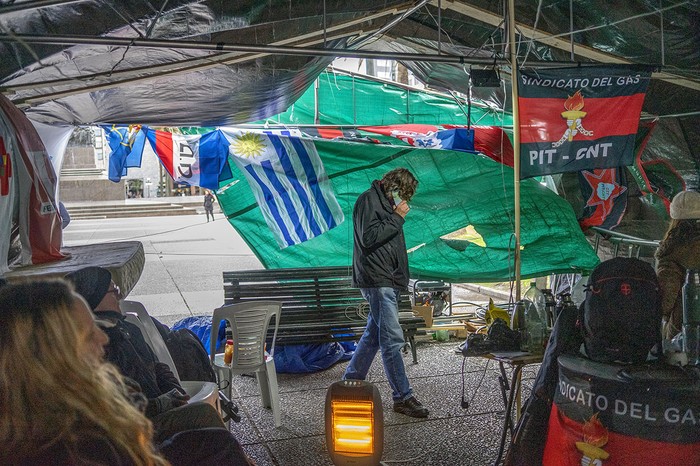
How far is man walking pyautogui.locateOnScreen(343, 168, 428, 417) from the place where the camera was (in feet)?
19.4

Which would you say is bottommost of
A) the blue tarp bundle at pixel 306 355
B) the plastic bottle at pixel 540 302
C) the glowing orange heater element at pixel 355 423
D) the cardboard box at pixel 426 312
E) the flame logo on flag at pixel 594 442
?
the blue tarp bundle at pixel 306 355

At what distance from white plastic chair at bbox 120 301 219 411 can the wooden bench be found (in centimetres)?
314

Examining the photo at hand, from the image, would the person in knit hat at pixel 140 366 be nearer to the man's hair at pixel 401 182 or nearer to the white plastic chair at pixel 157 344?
the white plastic chair at pixel 157 344

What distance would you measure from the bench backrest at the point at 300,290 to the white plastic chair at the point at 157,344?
326 centimetres

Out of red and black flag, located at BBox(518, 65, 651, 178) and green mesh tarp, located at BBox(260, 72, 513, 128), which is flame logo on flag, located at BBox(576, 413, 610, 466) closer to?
red and black flag, located at BBox(518, 65, 651, 178)

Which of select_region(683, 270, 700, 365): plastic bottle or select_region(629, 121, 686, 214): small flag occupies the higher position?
select_region(629, 121, 686, 214): small flag

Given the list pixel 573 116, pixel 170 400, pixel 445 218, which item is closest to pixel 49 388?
pixel 170 400

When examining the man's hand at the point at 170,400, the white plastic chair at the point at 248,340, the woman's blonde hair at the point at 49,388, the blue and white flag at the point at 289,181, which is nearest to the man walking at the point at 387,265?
the white plastic chair at the point at 248,340

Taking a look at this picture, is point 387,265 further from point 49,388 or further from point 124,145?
point 124,145

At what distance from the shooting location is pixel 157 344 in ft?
14.3

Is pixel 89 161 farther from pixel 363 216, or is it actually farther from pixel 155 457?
pixel 155 457

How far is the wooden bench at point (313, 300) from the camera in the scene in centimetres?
764

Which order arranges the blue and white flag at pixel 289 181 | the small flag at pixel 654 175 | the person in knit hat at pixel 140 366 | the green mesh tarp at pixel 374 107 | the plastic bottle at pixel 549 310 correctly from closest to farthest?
the person in knit hat at pixel 140 366
the plastic bottle at pixel 549 310
the small flag at pixel 654 175
the blue and white flag at pixel 289 181
the green mesh tarp at pixel 374 107

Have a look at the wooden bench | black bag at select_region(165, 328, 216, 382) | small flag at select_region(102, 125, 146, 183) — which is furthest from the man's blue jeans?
small flag at select_region(102, 125, 146, 183)
